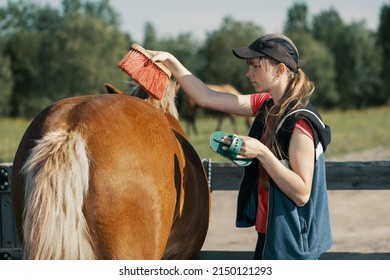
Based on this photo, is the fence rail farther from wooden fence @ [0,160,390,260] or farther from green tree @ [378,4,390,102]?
green tree @ [378,4,390,102]

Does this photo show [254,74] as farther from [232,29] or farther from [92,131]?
[232,29]

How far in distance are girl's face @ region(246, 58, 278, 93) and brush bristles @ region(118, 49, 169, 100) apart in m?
0.72

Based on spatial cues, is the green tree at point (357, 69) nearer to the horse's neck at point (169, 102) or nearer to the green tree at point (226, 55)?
the green tree at point (226, 55)

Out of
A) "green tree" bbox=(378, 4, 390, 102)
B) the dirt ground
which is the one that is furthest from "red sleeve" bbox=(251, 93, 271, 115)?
"green tree" bbox=(378, 4, 390, 102)

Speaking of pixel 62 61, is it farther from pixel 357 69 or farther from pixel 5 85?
pixel 357 69

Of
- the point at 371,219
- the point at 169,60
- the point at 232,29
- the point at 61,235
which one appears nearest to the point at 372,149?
the point at 371,219

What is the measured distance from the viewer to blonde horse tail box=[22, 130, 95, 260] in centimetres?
257

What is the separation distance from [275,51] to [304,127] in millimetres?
426

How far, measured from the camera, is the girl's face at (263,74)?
3064 millimetres

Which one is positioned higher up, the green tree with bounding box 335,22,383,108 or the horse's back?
the horse's back

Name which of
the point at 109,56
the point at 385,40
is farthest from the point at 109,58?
the point at 385,40

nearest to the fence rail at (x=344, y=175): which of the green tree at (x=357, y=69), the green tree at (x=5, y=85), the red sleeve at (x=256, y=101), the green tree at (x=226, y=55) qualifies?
the red sleeve at (x=256, y=101)
